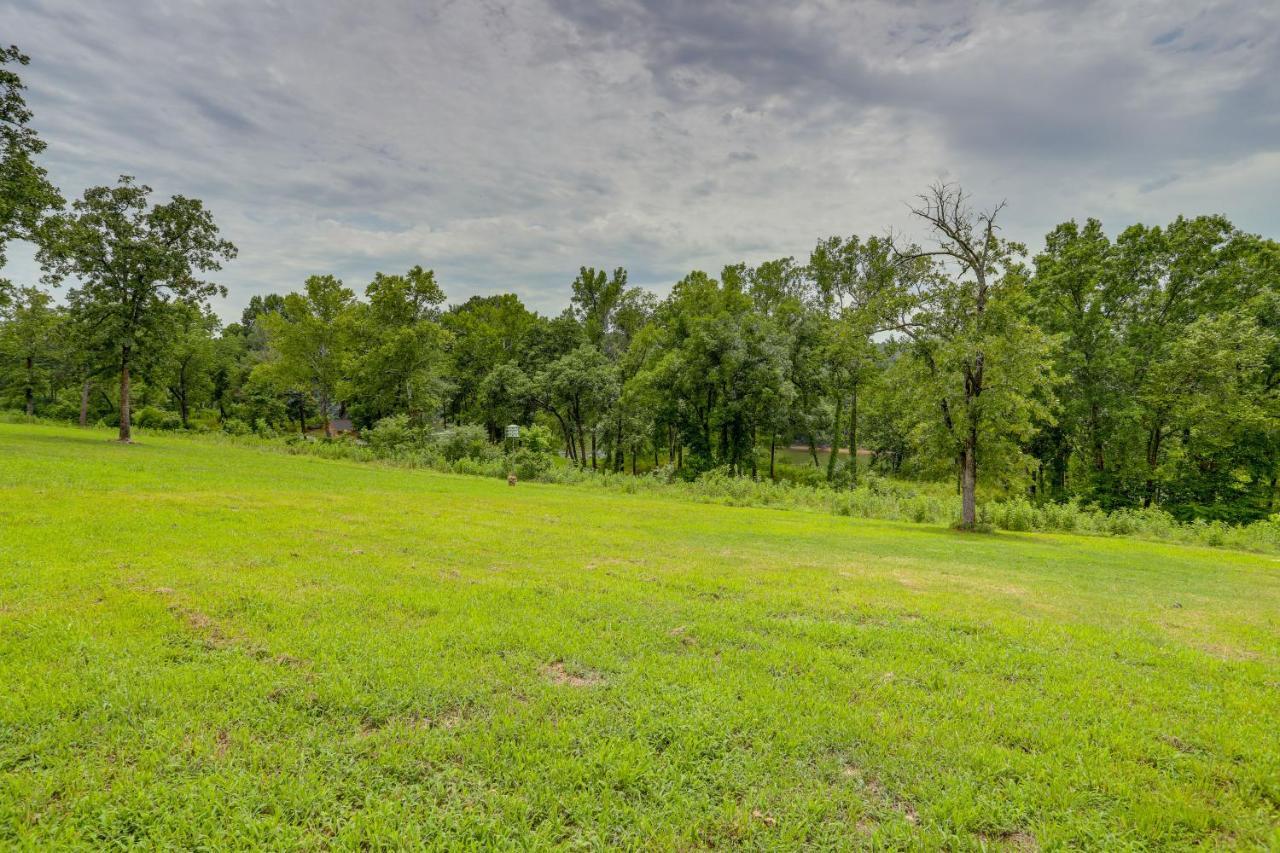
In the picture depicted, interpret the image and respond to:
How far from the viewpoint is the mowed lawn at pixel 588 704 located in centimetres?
293

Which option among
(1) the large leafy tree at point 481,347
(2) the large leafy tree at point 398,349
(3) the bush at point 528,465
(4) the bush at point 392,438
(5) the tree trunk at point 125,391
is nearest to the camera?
(5) the tree trunk at point 125,391

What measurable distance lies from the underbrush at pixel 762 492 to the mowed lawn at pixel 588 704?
14.0m

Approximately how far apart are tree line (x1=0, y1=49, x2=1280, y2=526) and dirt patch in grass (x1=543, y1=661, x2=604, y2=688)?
17.0 metres

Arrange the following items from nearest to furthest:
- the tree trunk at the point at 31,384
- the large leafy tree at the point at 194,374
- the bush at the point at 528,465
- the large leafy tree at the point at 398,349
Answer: the bush at the point at 528,465, the large leafy tree at the point at 398,349, the tree trunk at the point at 31,384, the large leafy tree at the point at 194,374

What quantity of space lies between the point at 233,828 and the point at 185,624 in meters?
3.02

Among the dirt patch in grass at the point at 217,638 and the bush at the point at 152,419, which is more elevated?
the bush at the point at 152,419

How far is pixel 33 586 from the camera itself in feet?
17.7

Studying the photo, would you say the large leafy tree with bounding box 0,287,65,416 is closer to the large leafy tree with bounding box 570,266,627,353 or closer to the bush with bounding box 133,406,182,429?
the bush with bounding box 133,406,182,429

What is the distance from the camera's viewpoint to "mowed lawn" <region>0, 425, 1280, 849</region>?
115 inches

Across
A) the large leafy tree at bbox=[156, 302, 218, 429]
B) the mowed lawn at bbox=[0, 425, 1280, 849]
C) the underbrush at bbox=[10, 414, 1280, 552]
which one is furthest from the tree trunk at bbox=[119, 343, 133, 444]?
the mowed lawn at bbox=[0, 425, 1280, 849]

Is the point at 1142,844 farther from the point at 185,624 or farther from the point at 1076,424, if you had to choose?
the point at 1076,424

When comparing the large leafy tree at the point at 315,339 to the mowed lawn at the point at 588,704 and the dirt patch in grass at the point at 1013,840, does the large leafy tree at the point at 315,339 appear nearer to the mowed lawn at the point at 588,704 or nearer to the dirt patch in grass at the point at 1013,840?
the mowed lawn at the point at 588,704

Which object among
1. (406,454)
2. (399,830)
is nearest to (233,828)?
(399,830)

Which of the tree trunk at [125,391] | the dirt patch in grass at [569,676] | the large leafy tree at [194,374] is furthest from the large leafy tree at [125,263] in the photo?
the dirt patch in grass at [569,676]
